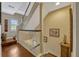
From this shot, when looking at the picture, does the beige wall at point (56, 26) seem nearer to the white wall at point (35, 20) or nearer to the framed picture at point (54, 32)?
the framed picture at point (54, 32)

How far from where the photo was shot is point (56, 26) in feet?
10.4

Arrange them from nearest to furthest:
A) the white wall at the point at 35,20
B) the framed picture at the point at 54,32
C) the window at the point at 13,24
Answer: the window at the point at 13,24 < the white wall at the point at 35,20 < the framed picture at the point at 54,32

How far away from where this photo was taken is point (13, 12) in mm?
1890

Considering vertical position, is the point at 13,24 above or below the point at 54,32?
above

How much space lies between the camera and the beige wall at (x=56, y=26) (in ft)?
9.65

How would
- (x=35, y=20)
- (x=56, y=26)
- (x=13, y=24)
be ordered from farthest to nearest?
(x=56, y=26)
(x=35, y=20)
(x=13, y=24)

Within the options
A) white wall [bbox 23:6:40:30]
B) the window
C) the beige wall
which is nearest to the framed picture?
the beige wall

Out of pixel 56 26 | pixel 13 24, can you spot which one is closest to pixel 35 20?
pixel 56 26

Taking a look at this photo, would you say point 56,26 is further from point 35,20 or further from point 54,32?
point 35,20

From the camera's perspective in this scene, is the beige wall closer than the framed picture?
Yes

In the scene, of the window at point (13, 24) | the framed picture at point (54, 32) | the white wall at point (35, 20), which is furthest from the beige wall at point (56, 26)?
the window at point (13, 24)

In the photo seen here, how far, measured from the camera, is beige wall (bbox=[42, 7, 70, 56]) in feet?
9.65

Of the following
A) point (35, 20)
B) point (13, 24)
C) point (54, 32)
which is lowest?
point (54, 32)

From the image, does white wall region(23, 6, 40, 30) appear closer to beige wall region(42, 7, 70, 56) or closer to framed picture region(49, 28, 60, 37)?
beige wall region(42, 7, 70, 56)
